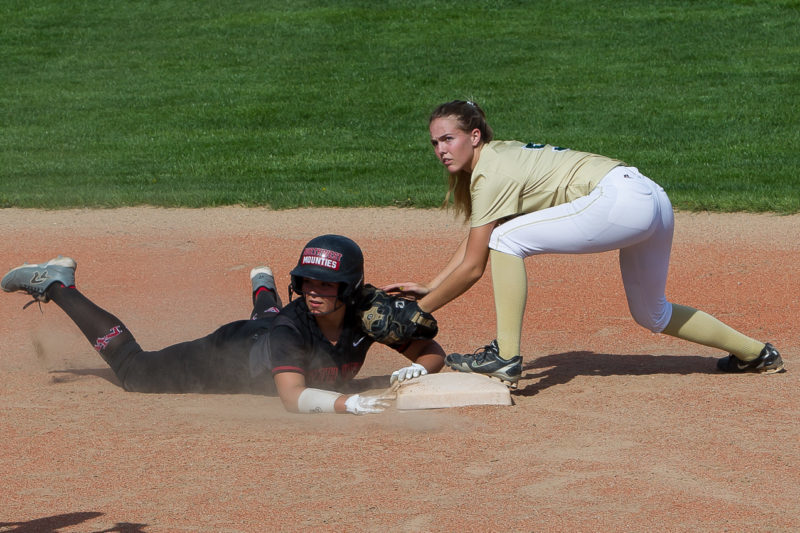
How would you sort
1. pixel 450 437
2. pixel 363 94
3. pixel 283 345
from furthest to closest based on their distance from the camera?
pixel 363 94 → pixel 283 345 → pixel 450 437

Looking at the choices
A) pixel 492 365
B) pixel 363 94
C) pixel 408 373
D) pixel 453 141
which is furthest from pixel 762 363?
pixel 363 94

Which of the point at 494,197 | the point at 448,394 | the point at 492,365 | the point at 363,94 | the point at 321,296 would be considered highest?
the point at 363,94

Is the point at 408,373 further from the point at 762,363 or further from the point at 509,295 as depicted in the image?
the point at 762,363

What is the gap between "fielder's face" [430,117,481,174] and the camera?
5230 millimetres

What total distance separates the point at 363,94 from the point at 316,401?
12061 mm

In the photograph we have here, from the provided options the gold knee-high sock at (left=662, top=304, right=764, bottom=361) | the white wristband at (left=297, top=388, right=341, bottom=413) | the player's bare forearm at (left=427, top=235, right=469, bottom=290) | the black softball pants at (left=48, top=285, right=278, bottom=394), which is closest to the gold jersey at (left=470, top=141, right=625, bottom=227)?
the player's bare forearm at (left=427, top=235, right=469, bottom=290)

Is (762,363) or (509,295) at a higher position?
(509,295)

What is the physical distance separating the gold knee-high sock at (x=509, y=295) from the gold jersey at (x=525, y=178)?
229 millimetres

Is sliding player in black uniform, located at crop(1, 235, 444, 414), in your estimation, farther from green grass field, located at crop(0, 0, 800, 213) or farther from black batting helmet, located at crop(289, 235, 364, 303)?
green grass field, located at crop(0, 0, 800, 213)

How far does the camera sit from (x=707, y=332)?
564 cm

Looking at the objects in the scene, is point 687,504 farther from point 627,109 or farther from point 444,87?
point 444,87

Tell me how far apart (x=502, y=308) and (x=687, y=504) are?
1584 millimetres

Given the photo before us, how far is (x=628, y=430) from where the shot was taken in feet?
15.7

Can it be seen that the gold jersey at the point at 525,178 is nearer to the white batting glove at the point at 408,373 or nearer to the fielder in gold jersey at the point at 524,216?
the fielder in gold jersey at the point at 524,216
